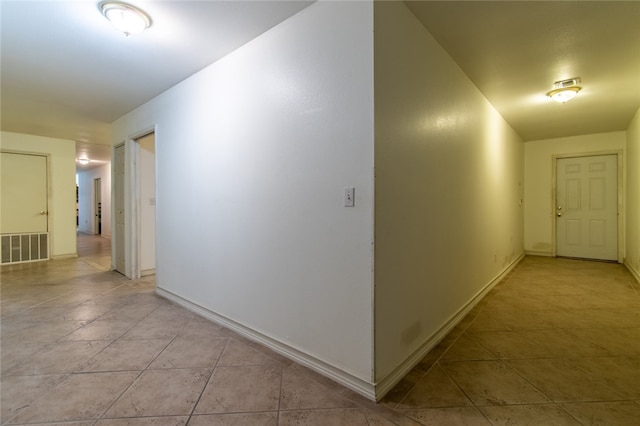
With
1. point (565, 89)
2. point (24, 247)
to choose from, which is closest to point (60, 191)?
point (24, 247)

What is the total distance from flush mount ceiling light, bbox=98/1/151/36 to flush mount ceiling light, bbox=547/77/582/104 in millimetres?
4069

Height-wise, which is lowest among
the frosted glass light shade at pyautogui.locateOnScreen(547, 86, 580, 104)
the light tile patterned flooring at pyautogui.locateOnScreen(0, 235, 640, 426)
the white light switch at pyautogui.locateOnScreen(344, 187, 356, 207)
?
the light tile patterned flooring at pyautogui.locateOnScreen(0, 235, 640, 426)

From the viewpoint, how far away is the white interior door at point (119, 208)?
4.66 meters

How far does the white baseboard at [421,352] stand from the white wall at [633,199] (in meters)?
2.78

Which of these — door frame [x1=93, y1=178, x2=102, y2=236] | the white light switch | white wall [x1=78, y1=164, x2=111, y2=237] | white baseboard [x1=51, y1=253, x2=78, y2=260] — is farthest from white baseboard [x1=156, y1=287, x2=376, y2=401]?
door frame [x1=93, y1=178, x2=102, y2=236]

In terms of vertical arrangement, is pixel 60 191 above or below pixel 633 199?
above

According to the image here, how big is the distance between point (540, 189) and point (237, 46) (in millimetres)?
6597

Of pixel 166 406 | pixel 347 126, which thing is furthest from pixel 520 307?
pixel 166 406

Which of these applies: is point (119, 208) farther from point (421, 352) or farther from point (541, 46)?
point (541, 46)

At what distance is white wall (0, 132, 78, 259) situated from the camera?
19.1ft

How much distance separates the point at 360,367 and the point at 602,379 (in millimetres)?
1600

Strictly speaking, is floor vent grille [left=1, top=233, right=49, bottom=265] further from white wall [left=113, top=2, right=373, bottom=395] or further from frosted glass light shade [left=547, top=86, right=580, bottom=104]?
frosted glass light shade [left=547, top=86, right=580, bottom=104]

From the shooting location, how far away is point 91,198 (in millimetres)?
10984

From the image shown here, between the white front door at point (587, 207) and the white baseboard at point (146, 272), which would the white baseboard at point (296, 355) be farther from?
the white front door at point (587, 207)
